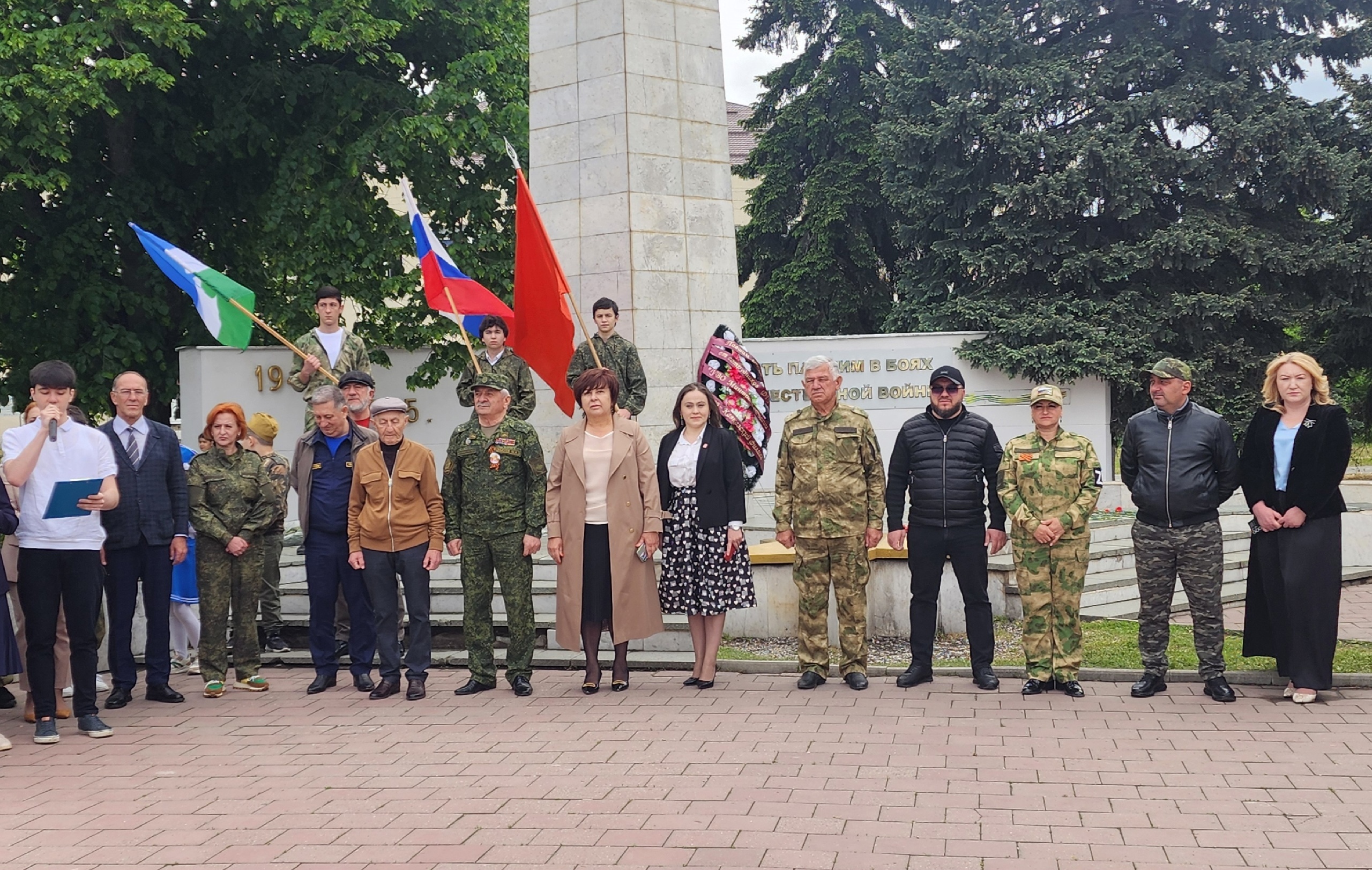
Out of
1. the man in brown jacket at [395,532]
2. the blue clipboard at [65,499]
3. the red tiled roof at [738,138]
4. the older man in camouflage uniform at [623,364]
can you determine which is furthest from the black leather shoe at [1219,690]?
the red tiled roof at [738,138]

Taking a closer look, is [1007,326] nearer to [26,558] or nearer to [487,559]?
[487,559]

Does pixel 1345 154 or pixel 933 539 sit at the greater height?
pixel 1345 154

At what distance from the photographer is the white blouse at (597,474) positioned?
7.84 metres

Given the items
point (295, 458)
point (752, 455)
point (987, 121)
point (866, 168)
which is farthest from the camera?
point (866, 168)

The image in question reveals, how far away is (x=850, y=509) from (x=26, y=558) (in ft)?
14.6

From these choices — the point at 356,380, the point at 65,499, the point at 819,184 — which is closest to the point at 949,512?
the point at 356,380

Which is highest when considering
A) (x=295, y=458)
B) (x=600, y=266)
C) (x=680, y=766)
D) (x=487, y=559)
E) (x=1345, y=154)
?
(x=1345, y=154)

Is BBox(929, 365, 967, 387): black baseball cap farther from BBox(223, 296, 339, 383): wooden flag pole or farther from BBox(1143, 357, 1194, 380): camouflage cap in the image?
BBox(223, 296, 339, 383): wooden flag pole

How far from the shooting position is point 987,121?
21.3 metres

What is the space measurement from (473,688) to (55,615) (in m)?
2.28

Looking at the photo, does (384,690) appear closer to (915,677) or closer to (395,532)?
(395,532)

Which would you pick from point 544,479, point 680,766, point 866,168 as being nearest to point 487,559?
point 544,479

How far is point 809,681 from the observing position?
778 cm

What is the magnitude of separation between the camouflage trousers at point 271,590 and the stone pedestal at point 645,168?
3143 millimetres
